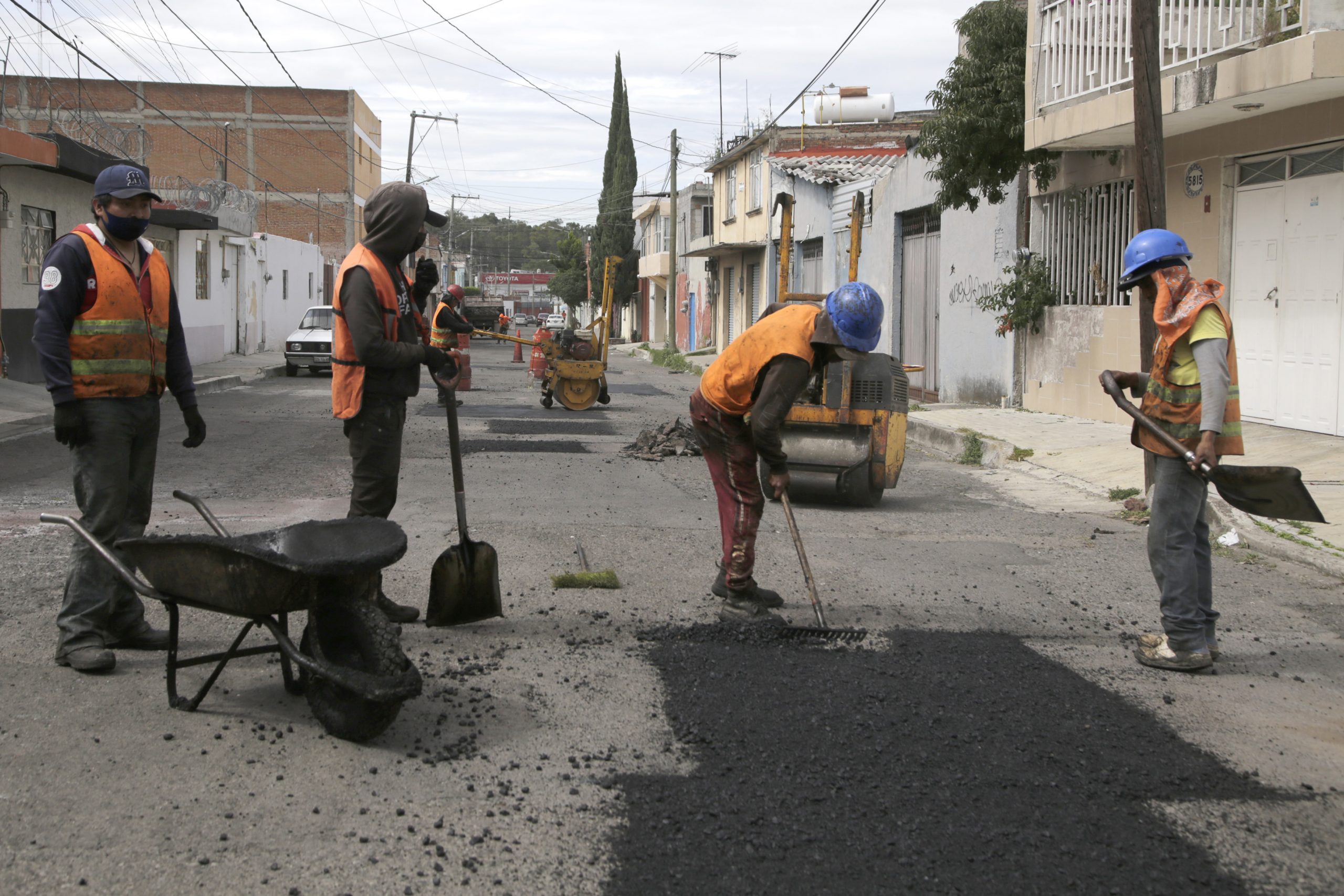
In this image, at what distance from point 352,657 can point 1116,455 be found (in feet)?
30.0

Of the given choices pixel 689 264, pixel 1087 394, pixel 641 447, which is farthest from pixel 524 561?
pixel 689 264

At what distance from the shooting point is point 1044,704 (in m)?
4.48

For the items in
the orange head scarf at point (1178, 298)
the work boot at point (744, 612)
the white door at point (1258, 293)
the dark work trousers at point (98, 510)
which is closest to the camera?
the dark work trousers at point (98, 510)

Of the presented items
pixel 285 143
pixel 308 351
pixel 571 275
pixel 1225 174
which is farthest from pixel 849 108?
pixel 571 275

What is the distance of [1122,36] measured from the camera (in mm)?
12477

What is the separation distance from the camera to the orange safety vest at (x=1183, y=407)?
16.3 feet

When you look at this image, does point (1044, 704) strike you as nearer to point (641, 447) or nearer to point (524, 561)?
point (524, 561)

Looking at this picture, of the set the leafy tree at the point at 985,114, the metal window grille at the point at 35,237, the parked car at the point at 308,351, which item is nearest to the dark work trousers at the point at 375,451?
the leafy tree at the point at 985,114

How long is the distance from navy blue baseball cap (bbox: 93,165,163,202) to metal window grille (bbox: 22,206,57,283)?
50.8 ft

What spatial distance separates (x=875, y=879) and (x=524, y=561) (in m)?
4.00

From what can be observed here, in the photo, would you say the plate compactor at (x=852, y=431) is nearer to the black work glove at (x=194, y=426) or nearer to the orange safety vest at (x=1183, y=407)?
the orange safety vest at (x=1183, y=407)

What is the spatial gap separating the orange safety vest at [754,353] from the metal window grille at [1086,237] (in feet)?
28.8

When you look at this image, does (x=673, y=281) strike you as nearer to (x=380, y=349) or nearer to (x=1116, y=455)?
(x=1116, y=455)

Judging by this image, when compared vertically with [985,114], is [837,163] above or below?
above
